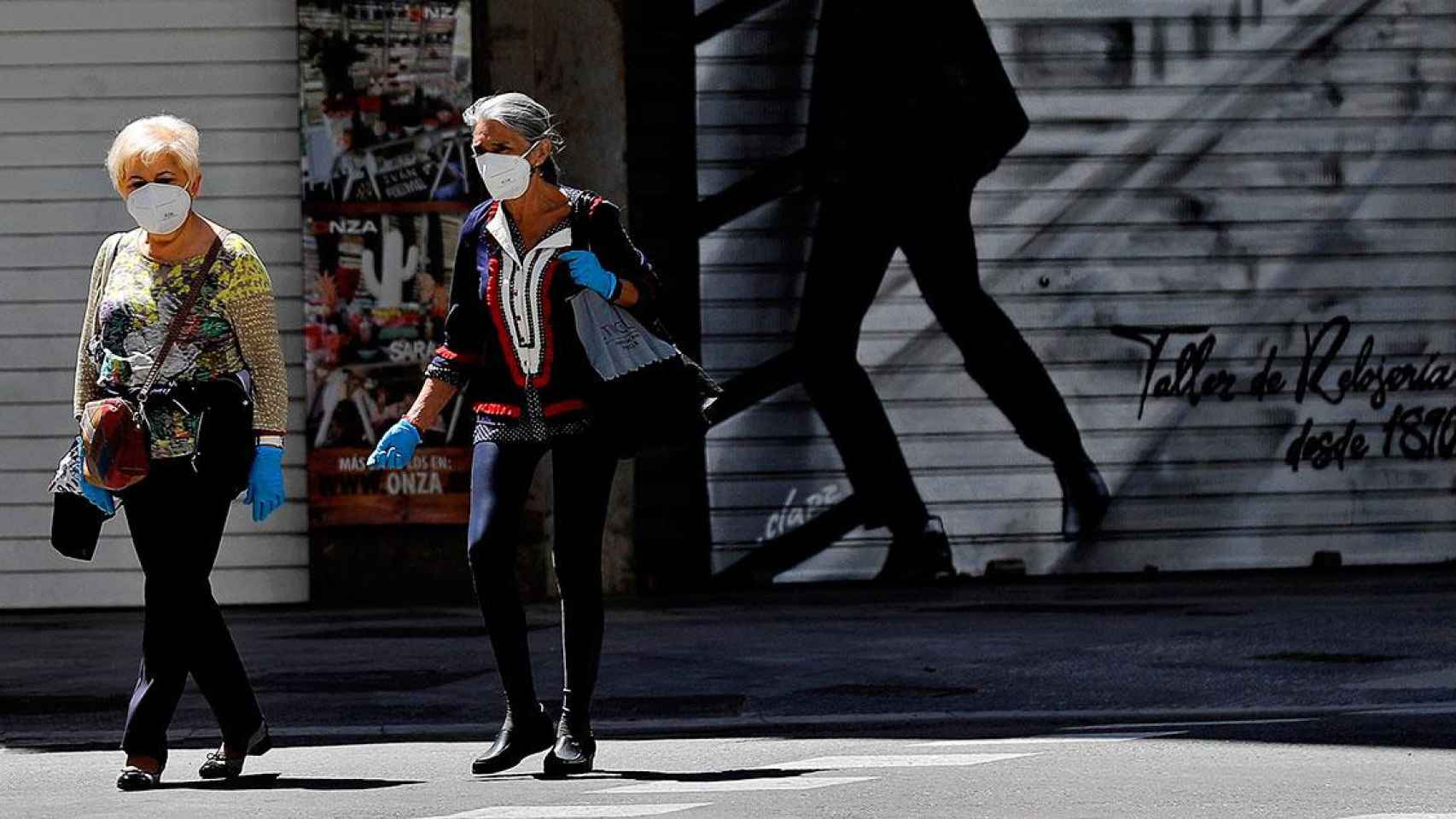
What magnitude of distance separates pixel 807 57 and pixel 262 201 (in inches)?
113

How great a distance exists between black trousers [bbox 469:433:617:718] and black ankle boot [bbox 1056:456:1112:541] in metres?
7.69

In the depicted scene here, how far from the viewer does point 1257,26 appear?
47.8ft

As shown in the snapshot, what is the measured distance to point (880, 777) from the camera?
6.98 m

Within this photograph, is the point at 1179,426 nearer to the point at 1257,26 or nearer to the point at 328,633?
the point at 1257,26

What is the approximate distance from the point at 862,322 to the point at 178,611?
7513mm

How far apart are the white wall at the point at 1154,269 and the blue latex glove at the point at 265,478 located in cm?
713

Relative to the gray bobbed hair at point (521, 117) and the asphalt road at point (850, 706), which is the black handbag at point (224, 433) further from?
the gray bobbed hair at point (521, 117)

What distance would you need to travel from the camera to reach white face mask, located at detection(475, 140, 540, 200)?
23.1ft

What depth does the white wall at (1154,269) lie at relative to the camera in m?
14.1

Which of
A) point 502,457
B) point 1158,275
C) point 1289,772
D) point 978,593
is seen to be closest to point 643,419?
point 502,457

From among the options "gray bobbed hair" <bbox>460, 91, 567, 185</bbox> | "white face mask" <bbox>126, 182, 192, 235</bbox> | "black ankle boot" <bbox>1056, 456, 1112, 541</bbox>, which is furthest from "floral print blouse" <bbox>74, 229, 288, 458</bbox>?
"black ankle boot" <bbox>1056, 456, 1112, 541</bbox>

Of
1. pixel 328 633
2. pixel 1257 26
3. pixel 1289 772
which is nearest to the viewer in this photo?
pixel 1289 772

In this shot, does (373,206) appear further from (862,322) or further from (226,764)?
(226,764)

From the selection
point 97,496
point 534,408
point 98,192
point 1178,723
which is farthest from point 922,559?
point 97,496
